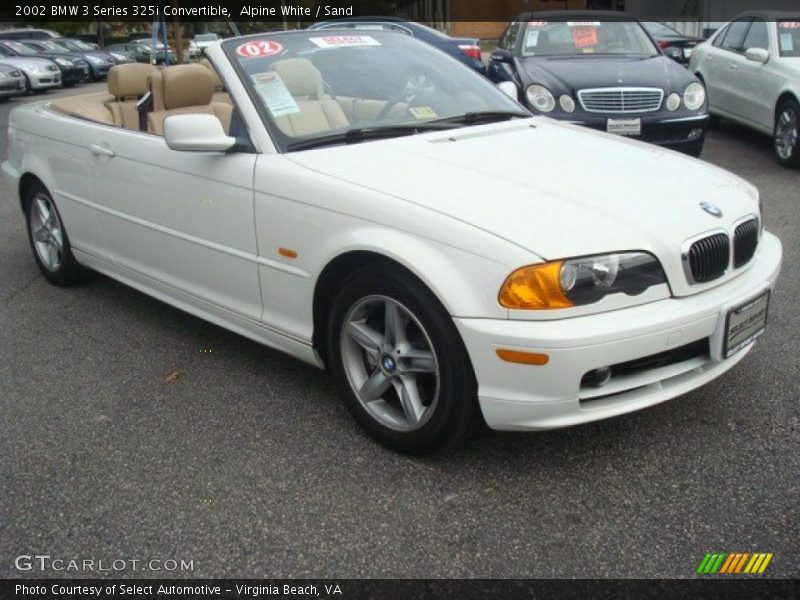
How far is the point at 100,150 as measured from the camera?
4230 millimetres

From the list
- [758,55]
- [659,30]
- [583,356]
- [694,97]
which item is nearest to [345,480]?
[583,356]

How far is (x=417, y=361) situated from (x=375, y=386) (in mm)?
254

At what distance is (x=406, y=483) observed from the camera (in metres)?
2.92

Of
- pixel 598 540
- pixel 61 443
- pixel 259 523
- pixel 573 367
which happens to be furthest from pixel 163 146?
pixel 598 540

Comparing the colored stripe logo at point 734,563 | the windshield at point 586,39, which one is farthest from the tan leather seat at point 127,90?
the windshield at point 586,39

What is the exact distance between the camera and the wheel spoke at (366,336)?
10.1ft

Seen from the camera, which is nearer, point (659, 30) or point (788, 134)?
point (788, 134)

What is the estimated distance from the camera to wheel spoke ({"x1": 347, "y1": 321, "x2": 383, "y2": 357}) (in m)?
3.08

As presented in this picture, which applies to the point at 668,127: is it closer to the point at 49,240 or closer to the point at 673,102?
the point at 673,102

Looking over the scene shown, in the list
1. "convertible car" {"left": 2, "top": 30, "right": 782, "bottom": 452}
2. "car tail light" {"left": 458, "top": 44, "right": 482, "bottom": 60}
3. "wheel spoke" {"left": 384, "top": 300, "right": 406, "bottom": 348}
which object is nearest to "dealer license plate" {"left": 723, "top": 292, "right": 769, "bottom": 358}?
"convertible car" {"left": 2, "top": 30, "right": 782, "bottom": 452}

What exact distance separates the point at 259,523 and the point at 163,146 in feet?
6.30

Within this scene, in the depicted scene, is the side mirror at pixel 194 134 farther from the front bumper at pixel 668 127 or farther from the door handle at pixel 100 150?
the front bumper at pixel 668 127
